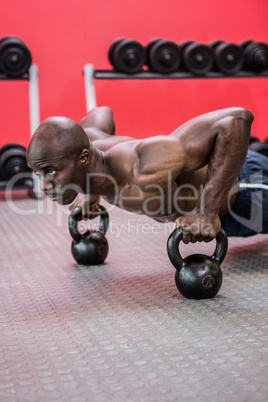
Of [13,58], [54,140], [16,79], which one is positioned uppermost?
[13,58]

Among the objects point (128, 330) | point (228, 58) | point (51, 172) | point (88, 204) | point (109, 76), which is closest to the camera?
point (128, 330)

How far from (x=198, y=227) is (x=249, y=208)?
45 cm

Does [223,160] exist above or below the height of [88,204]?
above

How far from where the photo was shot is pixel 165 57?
3.32m

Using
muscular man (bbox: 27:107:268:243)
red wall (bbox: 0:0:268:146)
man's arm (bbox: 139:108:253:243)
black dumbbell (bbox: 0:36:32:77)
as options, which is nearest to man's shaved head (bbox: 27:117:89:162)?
muscular man (bbox: 27:107:268:243)

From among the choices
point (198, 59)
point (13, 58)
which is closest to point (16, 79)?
point (13, 58)

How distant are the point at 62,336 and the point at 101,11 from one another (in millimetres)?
3581

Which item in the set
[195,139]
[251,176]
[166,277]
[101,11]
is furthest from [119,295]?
[101,11]

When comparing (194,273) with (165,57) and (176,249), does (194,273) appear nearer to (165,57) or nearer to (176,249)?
(176,249)

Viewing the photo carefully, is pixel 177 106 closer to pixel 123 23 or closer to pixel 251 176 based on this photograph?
pixel 123 23

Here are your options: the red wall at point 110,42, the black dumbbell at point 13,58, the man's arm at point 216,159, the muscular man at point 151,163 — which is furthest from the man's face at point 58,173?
the red wall at point 110,42

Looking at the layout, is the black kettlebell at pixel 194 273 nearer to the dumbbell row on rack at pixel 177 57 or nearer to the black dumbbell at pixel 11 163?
the black dumbbell at pixel 11 163

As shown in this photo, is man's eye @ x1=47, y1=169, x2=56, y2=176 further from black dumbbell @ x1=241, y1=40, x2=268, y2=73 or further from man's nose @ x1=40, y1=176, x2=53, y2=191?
black dumbbell @ x1=241, y1=40, x2=268, y2=73

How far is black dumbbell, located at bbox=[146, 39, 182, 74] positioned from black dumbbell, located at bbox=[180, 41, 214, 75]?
0.20ft
